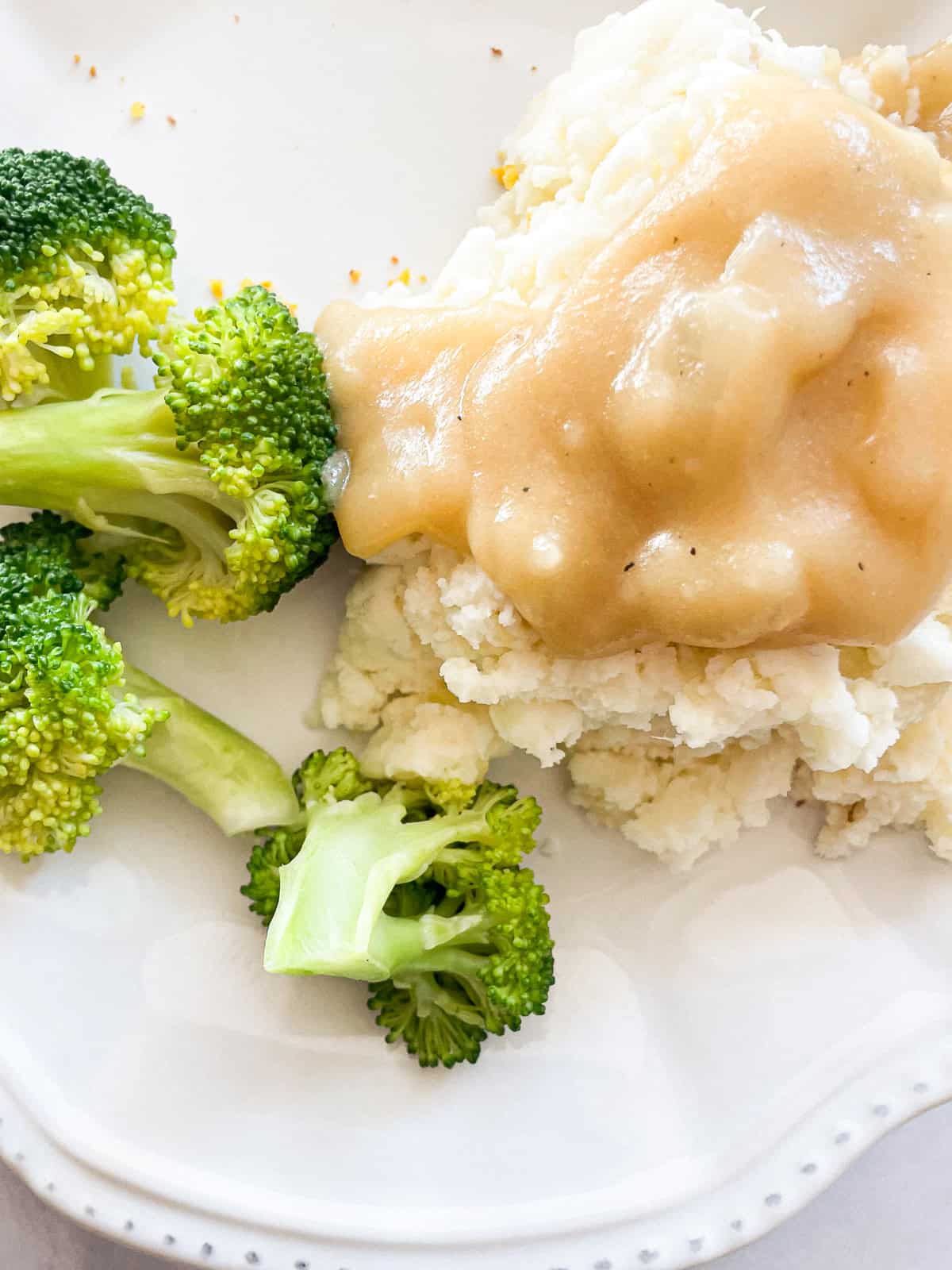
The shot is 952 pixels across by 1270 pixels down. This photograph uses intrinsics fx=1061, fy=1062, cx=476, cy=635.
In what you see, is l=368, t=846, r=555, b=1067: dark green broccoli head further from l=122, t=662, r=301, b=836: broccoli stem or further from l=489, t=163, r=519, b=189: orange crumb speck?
l=489, t=163, r=519, b=189: orange crumb speck

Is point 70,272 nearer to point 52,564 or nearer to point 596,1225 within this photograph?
point 52,564

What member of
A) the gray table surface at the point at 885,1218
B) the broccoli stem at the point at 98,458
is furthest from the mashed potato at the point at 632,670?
the gray table surface at the point at 885,1218

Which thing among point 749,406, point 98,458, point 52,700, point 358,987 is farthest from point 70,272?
point 358,987

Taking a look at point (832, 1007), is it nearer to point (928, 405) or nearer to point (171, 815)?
point (928, 405)

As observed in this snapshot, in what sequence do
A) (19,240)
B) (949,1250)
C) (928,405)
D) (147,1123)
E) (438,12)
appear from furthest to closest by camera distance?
1. (949,1250)
2. (438,12)
3. (147,1123)
4. (19,240)
5. (928,405)

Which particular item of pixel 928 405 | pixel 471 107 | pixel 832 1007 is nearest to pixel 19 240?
pixel 471 107

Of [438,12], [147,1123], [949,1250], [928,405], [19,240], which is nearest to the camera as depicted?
[928,405]
